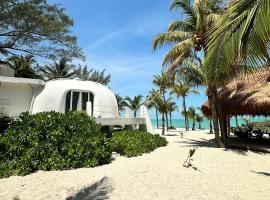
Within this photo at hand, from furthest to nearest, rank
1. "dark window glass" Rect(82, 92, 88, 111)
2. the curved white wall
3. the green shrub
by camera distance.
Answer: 1. "dark window glass" Rect(82, 92, 88, 111)
2. the curved white wall
3. the green shrub

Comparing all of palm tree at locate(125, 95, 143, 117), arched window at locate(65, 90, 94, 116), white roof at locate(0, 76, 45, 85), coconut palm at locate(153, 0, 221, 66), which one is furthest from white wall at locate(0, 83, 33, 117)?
palm tree at locate(125, 95, 143, 117)

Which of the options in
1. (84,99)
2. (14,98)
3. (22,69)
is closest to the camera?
(14,98)

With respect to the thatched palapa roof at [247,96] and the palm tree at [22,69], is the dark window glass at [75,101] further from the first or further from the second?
the palm tree at [22,69]

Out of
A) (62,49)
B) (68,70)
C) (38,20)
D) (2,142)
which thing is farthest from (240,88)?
(68,70)

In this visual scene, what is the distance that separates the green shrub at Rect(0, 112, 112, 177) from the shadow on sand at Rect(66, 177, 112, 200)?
2.67m

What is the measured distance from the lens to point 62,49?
46.6 feet

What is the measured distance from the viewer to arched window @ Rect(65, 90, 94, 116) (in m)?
16.3

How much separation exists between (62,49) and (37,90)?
324 cm

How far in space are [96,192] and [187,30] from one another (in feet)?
41.9

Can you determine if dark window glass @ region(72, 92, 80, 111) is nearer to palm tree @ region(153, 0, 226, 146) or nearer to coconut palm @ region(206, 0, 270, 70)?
palm tree @ region(153, 0, 226, 146)

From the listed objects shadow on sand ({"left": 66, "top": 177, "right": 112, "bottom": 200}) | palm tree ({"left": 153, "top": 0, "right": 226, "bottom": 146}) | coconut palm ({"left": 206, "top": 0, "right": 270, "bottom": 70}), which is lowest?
shadow on sand ({"left": 66, "top": 177, "right": 112, "bottom": 200})

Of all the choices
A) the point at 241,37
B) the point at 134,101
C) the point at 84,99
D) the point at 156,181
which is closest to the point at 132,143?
the point at 84,99

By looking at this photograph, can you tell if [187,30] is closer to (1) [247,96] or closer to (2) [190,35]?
(2) [190,35]

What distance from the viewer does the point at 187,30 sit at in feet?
57.1
